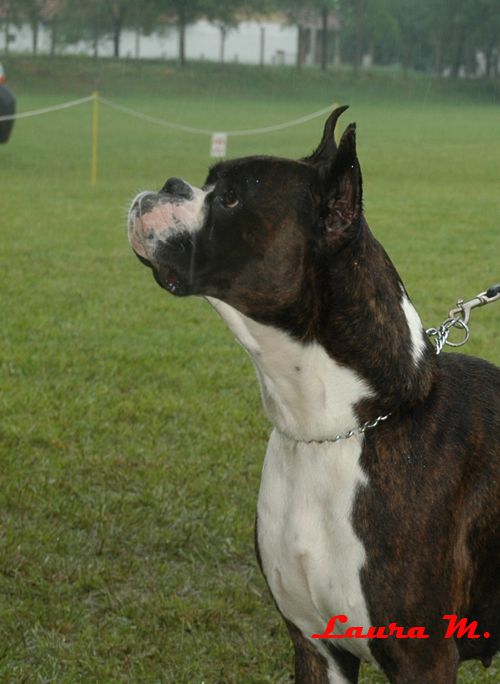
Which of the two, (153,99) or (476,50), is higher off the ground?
(476,50)

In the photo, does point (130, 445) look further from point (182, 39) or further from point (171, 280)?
point (182, 39)

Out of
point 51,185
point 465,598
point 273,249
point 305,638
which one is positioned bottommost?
point 51,185

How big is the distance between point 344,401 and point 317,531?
0.29 meters

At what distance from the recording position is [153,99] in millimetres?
25750

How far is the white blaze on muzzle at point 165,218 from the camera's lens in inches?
95.0

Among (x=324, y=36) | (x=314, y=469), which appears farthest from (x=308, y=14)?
(x=314, y=469)

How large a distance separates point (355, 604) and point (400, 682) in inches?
7.3

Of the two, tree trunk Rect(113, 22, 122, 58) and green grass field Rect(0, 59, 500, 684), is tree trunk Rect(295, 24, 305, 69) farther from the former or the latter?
green grass field Rect(0, 59, 500, 684)

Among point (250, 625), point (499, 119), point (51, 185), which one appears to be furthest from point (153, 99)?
point (250, 625)

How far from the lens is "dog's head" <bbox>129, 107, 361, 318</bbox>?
2412 mm

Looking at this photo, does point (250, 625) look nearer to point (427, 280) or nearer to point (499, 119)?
point (427, 280)

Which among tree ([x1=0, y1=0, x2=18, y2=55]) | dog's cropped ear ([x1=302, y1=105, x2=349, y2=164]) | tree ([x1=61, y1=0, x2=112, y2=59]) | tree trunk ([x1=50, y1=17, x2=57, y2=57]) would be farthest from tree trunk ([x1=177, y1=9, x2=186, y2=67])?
dog's cropped ear ([x1=302, y1=105, x2=349, y2=164])

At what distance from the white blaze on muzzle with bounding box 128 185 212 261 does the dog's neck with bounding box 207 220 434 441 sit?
0.19m

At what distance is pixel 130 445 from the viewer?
5.34 m
